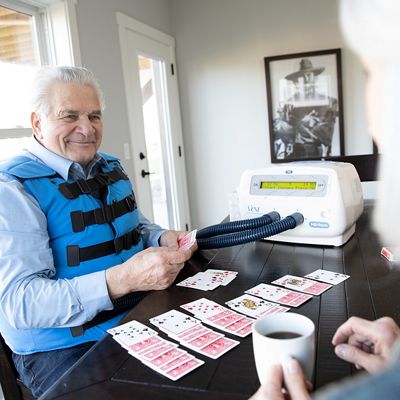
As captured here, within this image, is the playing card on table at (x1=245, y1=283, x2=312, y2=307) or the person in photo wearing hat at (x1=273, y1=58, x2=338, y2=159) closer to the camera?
the playing card on table at (x1=245, y1=283, x2=312, y2=307)

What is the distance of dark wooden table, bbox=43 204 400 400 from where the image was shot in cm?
64

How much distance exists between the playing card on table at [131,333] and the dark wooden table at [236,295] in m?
0.02

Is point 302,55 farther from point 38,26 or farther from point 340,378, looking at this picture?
point 340,378

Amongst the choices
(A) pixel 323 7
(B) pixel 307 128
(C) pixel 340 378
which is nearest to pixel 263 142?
(B) pixel 307 128

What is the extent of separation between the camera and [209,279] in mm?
1078

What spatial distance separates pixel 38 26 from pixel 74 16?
219mm

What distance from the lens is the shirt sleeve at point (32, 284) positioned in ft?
3.37

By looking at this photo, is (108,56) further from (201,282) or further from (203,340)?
(203,340)

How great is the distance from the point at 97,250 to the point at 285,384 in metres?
0.82

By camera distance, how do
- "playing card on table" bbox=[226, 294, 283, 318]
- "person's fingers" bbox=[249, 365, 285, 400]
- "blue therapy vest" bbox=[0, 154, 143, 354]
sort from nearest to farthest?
"person's fingers" bbox=[249, 365, 285, 400] < "playing card on table" bbox=[226, 294, 283, 318] < "blue therapy vest" bbox=[0, 154, 143, 354]

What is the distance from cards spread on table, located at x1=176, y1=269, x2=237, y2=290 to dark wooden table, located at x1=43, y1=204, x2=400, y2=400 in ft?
0.08

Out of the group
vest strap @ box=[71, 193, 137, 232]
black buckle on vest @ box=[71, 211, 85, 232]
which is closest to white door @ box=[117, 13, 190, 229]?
vest strap @ box=[71, 193, 137, 232]

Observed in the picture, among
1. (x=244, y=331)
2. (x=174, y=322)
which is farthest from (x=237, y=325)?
(x=174, y=322)

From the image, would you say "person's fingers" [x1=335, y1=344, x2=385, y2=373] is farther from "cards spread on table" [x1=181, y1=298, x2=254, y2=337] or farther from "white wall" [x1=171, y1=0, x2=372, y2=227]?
"white wall" [x1=171, y1=0, x2=372, y2=227]
